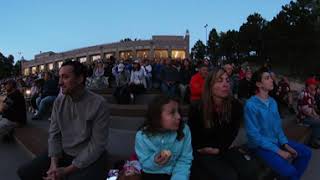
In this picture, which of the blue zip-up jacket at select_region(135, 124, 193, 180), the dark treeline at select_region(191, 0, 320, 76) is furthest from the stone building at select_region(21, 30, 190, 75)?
the blue zip-up jacket at select_region(135, 124, 193, 180)

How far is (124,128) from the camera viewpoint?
26.6 feet

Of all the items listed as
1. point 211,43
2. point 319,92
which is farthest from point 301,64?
point 319,92

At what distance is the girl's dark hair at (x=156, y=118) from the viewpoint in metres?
3.91

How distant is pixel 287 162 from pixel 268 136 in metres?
0.47

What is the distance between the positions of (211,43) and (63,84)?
8102cm

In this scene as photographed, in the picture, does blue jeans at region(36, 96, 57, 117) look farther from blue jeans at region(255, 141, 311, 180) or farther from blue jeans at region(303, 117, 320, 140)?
blue jeans at region(255, 141, 311, 180)

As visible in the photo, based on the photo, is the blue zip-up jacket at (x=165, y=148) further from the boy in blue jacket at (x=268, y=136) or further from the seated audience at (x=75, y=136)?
the boy in blue jacket at (x=268, y=136)

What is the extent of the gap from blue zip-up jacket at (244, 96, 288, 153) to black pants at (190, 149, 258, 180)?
0.40m

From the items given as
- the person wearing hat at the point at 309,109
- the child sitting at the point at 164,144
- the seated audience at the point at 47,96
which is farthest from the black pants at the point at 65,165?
the seated audience at the point at 47,96

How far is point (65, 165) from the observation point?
4445mm

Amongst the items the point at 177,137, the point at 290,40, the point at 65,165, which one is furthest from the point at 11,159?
the point at 290,40

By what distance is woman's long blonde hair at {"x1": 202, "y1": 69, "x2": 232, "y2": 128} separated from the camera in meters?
4.48

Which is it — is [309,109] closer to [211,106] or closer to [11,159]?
[211,106]

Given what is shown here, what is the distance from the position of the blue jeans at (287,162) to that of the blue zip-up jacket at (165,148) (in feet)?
4.01
